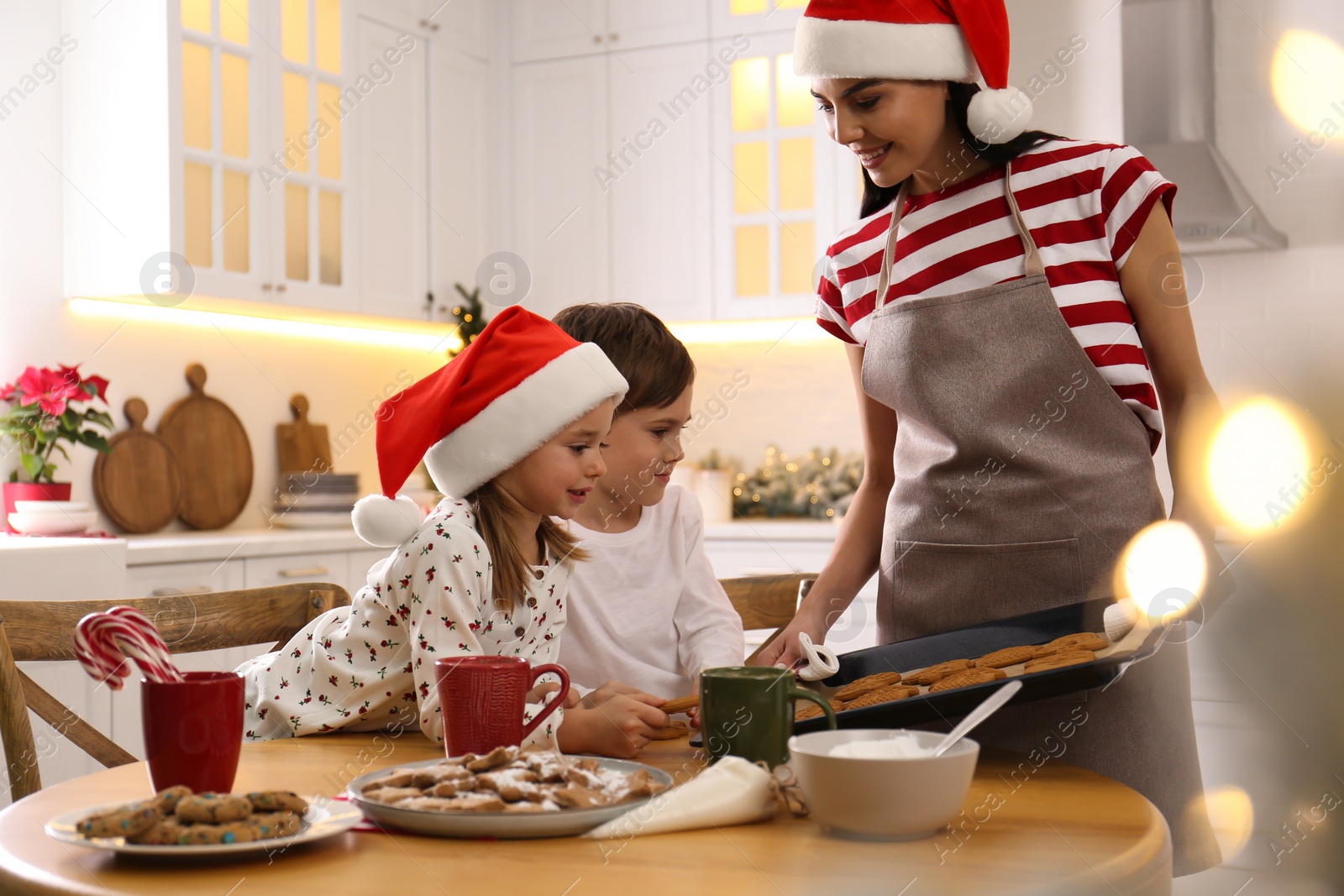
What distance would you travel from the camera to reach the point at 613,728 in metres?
1.01

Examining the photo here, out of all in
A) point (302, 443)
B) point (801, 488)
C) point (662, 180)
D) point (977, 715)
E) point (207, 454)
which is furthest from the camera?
point (662, 180)

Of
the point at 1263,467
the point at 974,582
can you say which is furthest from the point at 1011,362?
the point at 1263,467

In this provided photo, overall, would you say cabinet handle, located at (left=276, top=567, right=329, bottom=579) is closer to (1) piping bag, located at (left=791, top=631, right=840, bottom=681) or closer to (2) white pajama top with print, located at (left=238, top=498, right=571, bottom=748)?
(2) white pajama top with print, located at (left=238, top=498, right=571, bottom=748)

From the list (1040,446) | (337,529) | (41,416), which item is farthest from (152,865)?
(337,529)

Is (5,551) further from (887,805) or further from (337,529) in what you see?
(887,805)

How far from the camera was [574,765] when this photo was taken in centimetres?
85

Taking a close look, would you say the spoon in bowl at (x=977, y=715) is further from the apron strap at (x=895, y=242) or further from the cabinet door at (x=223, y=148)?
the cabinet door at (x=223, y=148)

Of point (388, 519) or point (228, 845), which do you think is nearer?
point (228, 845)

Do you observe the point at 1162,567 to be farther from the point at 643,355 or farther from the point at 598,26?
the point at 598,26

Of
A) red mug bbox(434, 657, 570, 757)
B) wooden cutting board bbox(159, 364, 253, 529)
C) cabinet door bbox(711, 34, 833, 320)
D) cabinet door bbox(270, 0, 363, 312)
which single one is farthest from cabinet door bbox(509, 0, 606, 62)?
red mug bbox(434, 657, 570, 757)

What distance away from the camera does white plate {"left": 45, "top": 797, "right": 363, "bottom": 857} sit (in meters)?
0.67

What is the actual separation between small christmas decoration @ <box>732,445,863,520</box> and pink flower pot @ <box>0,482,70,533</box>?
1.91 meters

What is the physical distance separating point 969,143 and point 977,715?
700 millimetres

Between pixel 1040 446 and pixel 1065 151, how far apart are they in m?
0.30
